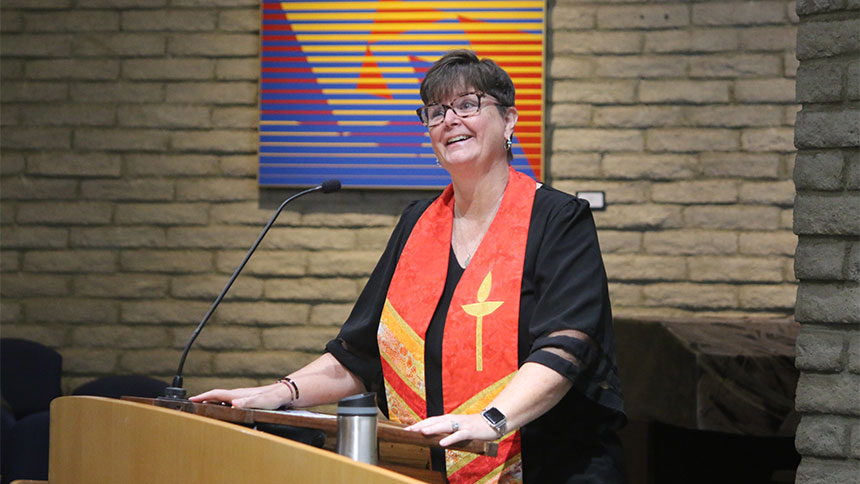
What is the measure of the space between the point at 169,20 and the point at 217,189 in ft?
2.67

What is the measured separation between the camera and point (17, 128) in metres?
4.35

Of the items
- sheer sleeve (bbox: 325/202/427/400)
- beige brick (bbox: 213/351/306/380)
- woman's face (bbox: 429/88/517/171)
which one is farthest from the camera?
beige brick (bbox: 213/351/306/380)

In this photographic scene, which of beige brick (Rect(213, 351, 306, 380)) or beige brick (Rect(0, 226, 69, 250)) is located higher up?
beige brick (Rect(0, 226, 69, 250))

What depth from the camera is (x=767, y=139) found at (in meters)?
4.04

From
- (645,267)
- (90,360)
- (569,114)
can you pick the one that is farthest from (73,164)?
(645,267)

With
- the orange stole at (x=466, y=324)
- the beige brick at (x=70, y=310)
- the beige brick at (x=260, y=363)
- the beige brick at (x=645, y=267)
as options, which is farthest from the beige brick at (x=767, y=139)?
the beige brick at (x=70, y=310)

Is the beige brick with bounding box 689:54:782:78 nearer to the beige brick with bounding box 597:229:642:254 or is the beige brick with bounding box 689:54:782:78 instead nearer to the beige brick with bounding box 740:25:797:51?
the beige brick with bounding box 740:25:797:51

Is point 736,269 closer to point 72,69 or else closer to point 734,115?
point 734,115

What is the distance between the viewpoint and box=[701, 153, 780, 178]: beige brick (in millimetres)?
4039

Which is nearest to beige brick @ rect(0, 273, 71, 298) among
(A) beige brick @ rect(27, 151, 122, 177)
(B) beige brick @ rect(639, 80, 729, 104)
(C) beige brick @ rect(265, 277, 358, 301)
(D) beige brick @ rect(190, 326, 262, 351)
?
(A) beige brick @ rect(27, 151, 122, 177)

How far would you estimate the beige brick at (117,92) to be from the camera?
4.30 metres

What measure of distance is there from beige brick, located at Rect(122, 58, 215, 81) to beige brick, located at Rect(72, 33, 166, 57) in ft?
0.14

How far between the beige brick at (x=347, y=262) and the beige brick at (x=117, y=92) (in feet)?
3.50

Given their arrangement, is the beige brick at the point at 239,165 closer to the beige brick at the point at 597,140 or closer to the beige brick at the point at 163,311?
the beige brick at the point at 163,311
